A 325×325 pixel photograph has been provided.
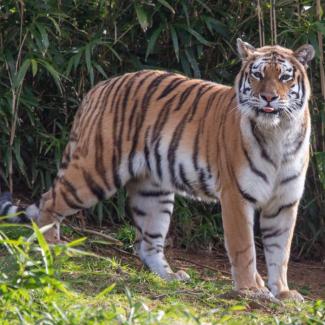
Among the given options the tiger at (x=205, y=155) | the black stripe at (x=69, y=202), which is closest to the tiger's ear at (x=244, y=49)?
the tiger at (x=205, y=155)

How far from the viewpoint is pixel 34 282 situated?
428 centimetres

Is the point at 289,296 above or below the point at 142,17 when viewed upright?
below

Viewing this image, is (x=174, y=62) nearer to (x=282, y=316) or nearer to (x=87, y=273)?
(x=87, y=273)

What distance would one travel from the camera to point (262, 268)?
25.3ft

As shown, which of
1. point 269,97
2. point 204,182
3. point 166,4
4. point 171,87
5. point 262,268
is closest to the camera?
point 269,97

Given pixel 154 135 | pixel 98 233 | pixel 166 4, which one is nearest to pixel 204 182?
pixel 154 135

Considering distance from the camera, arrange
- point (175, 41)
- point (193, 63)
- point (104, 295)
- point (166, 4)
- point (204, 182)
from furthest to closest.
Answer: point (193, 63)
point (175, 41)
point (166, 4)
point (204, 182)
point (104, 295)

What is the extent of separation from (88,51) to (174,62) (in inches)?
34.5

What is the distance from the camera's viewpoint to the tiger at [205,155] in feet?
19.3

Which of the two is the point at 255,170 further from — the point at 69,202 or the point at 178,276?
the point at 69,202

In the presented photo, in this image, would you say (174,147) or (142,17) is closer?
(174,147)

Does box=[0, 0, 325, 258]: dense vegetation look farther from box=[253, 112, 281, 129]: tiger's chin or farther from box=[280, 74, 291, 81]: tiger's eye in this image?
box=[253, 112, 281, 129]: tiger's chin

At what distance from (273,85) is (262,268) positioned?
89.8 inches

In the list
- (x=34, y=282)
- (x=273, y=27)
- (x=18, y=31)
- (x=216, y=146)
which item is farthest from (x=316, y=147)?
(x=34, y=282)
